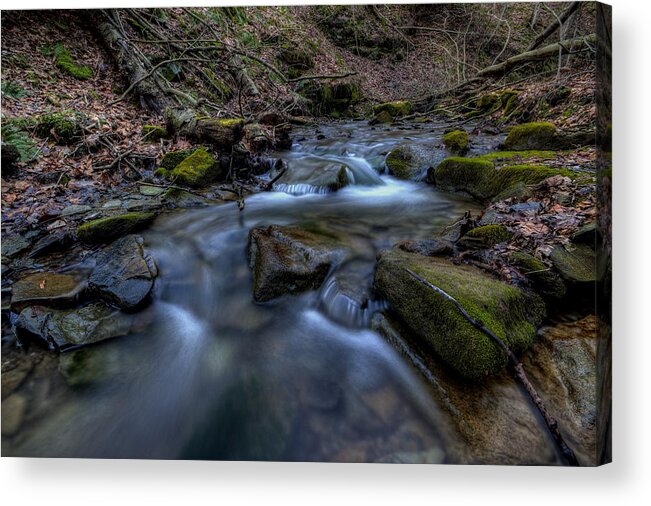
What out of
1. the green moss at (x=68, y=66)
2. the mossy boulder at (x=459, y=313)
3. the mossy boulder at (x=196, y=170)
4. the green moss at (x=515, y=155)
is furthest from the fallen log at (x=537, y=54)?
the green moss at (x=68, y=66)

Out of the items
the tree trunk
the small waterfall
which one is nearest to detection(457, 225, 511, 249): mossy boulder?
the small waterfall

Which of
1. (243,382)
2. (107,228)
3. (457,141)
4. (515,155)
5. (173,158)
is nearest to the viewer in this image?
(243,382)

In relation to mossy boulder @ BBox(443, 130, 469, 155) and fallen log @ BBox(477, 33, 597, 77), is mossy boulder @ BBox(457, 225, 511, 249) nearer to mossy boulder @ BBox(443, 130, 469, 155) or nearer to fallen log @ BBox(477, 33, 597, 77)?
fallen log @ BBox(477, 33, 597, 77)

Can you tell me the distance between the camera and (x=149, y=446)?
1.64 meters

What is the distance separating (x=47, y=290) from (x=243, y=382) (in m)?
1.41

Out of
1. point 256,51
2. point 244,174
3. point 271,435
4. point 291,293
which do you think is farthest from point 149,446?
point 256,51

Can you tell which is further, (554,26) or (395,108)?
(395,108)

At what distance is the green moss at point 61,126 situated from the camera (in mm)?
3070

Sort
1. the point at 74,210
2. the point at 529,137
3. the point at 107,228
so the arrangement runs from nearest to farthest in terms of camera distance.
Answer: the point at 107,228
the point at 74,210
the point at 529,137

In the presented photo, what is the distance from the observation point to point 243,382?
5.94 ft

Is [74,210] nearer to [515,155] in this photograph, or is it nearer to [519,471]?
[519,471]

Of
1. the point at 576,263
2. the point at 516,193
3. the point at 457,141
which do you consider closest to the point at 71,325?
the point at 576,263

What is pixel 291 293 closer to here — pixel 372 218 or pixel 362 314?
pixel 362 314

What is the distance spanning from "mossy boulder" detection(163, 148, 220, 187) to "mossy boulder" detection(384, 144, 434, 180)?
2004 mm
